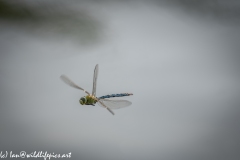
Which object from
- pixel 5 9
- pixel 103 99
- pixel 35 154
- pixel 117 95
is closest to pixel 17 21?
pixel 5 9

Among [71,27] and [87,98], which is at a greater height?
[87,98]

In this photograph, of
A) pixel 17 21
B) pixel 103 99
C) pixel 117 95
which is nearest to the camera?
pixel 17 21

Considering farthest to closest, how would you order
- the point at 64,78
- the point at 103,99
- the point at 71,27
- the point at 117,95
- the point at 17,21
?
the point at 117,95
the point at 103,99
the point at 64,78
the point at 71,27
the point at 17,21

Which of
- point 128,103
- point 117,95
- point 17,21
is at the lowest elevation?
point 17,21

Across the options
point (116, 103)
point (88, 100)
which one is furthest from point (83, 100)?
point (116, 103)

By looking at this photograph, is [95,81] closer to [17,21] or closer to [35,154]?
[35,154]

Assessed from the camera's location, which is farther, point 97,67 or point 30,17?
point 97,67

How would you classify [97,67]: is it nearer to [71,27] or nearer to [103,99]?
[103,99]

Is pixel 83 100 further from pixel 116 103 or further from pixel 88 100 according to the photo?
pixel 116 103
